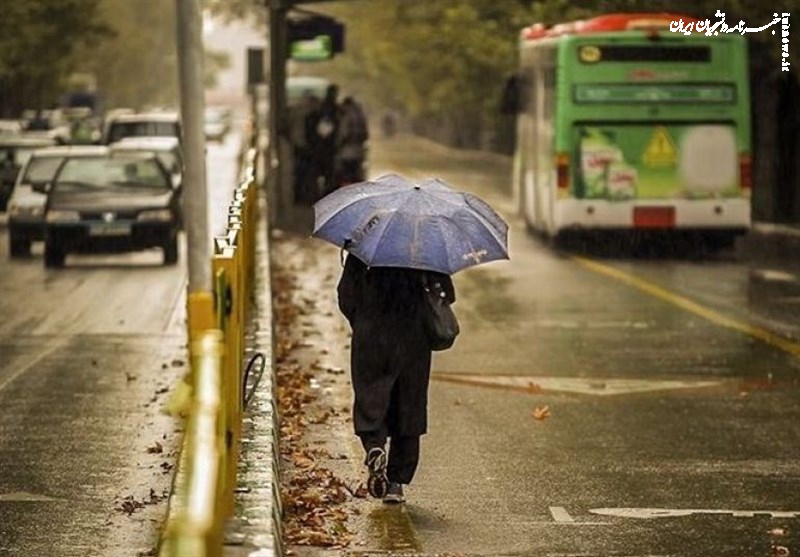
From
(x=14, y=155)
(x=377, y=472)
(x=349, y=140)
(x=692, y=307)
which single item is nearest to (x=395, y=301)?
(x=377, y=472)

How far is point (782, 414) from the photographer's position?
14984 mm

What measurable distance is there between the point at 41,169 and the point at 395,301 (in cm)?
2455

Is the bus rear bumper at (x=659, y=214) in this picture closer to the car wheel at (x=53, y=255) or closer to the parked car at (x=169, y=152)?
the car wheel at (x=53, y=255)

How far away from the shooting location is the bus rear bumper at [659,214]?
30406 mm

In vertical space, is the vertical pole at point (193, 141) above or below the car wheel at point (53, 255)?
above

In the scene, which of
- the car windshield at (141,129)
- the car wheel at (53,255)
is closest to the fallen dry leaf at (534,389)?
the car wheel at (53,255)

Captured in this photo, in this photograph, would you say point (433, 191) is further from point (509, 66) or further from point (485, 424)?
point (509, 66)

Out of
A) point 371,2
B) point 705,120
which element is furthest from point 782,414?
point 371,2

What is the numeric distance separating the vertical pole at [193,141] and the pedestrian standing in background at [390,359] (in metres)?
8.28

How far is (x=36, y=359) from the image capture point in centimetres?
1853

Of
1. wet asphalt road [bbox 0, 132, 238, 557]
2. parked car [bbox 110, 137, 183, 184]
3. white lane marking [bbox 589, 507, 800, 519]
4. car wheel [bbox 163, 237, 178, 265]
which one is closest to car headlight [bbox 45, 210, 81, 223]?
car wheel [bbox 163, 237, 178, 265]

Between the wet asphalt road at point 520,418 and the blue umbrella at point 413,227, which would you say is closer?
the wet asphalt road at point 520,418

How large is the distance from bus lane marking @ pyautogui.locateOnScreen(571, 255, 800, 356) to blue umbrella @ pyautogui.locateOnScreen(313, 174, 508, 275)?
25.8 feet

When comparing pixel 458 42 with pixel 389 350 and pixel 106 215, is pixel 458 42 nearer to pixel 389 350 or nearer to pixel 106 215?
pixel 106 215
